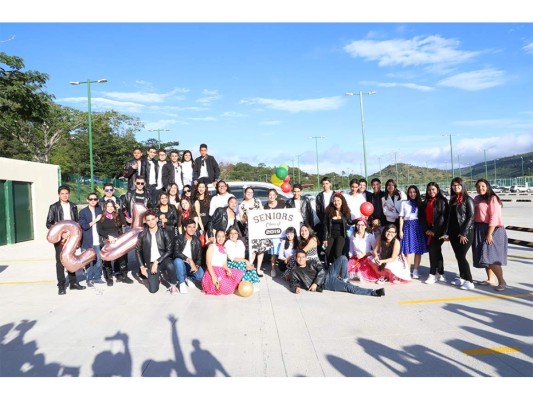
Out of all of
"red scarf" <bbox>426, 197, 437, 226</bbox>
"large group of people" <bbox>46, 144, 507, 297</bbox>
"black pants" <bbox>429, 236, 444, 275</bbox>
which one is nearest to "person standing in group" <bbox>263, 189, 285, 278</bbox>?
"large group of people" <bbox>46, 144, 507, 297</bbox>

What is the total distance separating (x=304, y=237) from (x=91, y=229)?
367 cm

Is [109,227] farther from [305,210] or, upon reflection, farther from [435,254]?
[435,254]

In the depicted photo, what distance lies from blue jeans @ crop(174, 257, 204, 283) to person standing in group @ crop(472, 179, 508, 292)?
436 centimetres

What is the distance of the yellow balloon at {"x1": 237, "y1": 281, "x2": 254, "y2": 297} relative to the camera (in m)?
6.04

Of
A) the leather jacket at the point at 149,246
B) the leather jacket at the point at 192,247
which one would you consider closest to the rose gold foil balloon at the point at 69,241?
the leather jacket at the point at 149,246

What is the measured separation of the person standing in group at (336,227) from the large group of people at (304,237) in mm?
17

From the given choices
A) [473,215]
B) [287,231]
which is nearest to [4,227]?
[287,231]

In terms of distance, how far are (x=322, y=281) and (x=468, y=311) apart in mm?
2048

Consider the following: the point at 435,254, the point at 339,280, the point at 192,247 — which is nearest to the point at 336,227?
the point at 339,280

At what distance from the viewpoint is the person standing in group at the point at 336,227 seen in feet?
22.8

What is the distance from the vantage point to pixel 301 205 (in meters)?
7.69

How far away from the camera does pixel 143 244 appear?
6566 mm

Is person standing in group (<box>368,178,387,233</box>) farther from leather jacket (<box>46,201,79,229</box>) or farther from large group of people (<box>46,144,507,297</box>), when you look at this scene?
leather jacket (<box>46,201,79,229</box>)

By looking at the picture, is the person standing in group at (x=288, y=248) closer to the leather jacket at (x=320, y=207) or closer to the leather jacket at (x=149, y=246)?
the leather jacket at (x=320, y=207)
